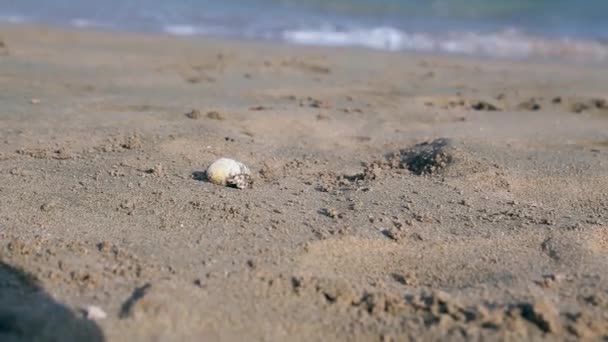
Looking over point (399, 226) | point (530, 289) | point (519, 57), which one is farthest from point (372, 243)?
point (519, 57)

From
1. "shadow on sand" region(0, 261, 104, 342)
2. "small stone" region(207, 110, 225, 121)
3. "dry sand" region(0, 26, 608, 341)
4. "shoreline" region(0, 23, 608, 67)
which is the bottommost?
"shadow on sand" region(0, 261, 104, 342)

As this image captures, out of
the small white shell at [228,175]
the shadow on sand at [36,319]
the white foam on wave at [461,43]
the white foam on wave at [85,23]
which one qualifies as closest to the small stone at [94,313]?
the shadow on sand at [36,319]

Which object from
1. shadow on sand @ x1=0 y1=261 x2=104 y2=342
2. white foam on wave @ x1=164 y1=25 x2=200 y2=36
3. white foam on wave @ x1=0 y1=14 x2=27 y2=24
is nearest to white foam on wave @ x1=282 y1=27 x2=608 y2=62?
white foam on wave @ x1=164 y1=25 x2=200 y2=36

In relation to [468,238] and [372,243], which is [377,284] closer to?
[372,243]

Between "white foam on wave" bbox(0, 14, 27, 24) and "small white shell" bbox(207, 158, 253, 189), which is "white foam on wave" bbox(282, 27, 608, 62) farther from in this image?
"small white shell" bbox(207, 158, 253, 189)

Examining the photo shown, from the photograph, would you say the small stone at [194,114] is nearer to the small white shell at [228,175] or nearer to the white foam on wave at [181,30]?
the small white shell at [228,175]

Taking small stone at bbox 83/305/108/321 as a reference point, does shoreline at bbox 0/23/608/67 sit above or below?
above

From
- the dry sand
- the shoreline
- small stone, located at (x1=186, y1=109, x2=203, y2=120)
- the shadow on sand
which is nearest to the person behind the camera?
the shadow on sand
